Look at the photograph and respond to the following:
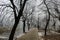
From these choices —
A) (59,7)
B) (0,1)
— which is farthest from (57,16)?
(0,1)

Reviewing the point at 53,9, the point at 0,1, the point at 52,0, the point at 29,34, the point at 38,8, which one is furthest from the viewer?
the point at 38,8

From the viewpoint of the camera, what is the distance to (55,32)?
2252cm

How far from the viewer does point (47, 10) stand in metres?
19.5

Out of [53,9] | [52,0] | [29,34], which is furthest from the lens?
[53,9]

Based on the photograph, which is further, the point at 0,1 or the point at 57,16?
the point at 57,16

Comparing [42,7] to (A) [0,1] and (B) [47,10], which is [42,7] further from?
(A) [0,1]

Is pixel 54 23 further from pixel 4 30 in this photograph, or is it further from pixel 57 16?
pixel 4 30

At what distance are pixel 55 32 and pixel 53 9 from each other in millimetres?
4157

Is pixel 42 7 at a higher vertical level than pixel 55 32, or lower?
higher

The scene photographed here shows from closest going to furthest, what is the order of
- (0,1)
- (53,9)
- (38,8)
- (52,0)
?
(0,1) < (52,0) < (53,9) < (38,8)

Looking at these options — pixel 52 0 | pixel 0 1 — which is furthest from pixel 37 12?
pixel 0 1

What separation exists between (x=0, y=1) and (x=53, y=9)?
823cm

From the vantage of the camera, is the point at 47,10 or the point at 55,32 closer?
the point at 47,10

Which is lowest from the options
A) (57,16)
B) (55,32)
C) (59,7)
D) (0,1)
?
(55,32)
